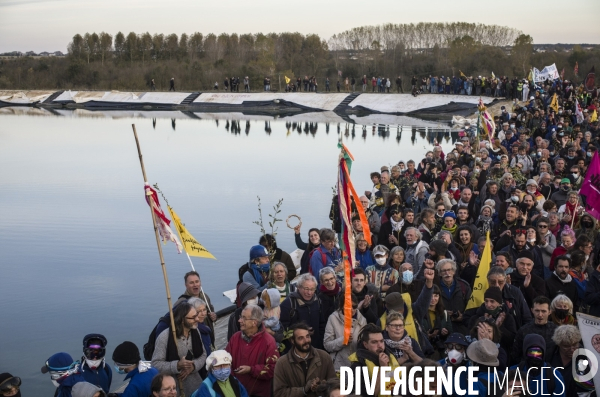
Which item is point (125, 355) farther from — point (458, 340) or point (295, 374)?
point (458, 340)

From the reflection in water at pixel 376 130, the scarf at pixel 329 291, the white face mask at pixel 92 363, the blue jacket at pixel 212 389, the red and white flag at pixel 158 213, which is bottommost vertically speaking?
the reflection in water at pixel 376 130

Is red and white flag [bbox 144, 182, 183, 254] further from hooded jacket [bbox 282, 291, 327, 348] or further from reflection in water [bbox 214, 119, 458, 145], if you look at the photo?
reflection in water [bbox 214, 119, 458, 145]

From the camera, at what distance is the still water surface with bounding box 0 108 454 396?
38.7 feet

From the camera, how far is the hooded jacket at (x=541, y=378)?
530 centimetres

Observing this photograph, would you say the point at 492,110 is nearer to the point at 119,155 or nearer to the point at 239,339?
the point at 119,155

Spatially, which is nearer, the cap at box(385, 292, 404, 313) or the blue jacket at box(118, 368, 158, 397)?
the blue jacket at box(118, 368, 158, 397)

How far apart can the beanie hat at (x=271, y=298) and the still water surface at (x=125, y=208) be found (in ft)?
11.2

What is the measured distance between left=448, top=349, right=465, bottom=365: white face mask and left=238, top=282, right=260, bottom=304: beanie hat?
1925 mm

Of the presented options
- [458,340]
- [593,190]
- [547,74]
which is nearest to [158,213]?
[458,340]

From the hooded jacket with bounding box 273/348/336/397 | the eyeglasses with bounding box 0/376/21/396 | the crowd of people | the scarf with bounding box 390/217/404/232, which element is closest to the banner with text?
the crowd of people

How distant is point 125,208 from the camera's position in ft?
68.8

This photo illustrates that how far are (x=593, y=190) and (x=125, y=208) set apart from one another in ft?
44.7

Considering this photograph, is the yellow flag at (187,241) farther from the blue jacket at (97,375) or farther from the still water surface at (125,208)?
the still water surface at (125,208)

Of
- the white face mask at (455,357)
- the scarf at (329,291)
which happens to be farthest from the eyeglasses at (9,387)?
the white face mask at (455,357)
